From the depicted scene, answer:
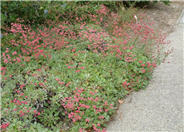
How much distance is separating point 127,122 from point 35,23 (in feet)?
10.4

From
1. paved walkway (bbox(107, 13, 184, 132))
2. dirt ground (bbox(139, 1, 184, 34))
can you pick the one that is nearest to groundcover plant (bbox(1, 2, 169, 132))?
paved walkway (bbox(107, 13, 184, 132))

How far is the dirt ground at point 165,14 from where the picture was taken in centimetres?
667

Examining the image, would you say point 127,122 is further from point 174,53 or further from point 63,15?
point 63,15

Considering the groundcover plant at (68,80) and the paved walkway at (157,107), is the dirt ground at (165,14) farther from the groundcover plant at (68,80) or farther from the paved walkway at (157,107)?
the paved walkway at (157,107)

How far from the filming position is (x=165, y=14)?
297 inches

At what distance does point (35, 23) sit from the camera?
192 inches

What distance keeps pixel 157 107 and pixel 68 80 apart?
1.48m

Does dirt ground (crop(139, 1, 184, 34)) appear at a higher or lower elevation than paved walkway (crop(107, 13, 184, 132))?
lower

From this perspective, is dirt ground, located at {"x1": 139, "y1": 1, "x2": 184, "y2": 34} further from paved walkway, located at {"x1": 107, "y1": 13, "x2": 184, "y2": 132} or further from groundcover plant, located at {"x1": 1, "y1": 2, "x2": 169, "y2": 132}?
paved walkway, located at {"x1": 107, "y1": 13, "x2": 184, "y2": 132}

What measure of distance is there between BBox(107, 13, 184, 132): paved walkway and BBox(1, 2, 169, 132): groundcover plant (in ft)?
0.56

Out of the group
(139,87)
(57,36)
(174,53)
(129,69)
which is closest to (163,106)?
(139,87)

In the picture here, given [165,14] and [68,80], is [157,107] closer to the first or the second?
[68,80]

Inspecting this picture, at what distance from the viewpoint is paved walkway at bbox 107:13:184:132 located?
2.98 metres

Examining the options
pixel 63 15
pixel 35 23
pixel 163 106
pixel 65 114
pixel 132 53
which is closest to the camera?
pixel 65 114
